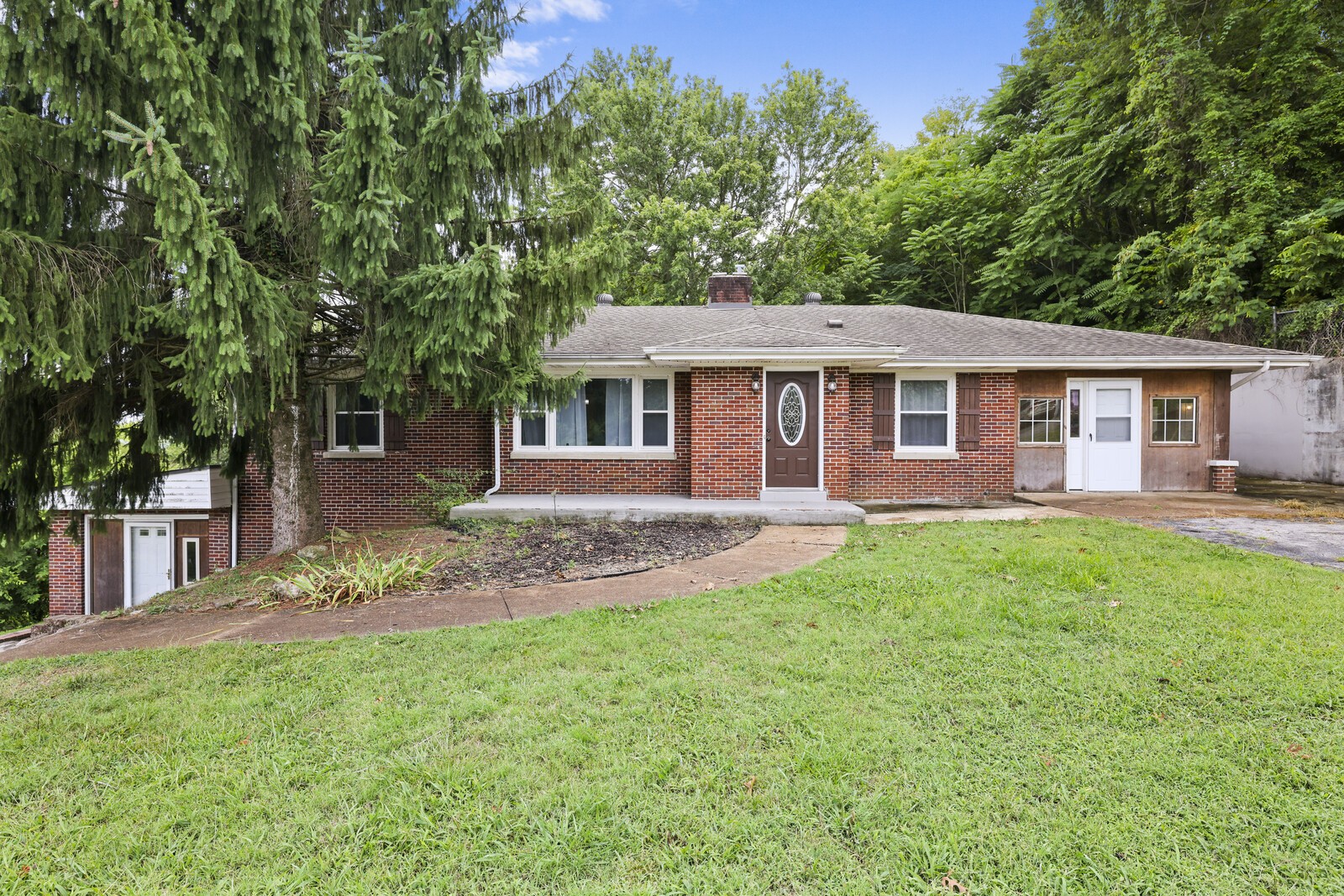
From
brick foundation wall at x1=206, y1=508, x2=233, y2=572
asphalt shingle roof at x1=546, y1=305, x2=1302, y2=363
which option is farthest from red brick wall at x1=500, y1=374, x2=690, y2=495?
brick foundation wall at x1=206, y1=508, x2=233, y2=572

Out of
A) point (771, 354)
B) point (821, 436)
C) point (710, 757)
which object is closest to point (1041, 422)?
point (821, 436)

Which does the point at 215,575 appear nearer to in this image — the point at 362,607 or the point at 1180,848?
the point at 362,607

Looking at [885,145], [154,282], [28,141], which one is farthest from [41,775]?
[885,145]

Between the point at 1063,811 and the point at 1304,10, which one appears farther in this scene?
the point at 1304,10

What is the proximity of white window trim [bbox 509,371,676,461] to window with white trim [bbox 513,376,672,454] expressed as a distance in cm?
1

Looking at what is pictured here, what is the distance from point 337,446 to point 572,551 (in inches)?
252

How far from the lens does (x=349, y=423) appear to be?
11.1 meters

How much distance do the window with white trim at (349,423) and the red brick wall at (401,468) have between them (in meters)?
0.30

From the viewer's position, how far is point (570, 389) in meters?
7.75

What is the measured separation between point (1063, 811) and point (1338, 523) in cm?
930

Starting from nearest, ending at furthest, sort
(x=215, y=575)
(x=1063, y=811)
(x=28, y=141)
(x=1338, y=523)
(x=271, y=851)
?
(x=271, y=851), (x=1063, y=811), (x=28, y=141), (x=215, y=575), (x=1338, y=523)

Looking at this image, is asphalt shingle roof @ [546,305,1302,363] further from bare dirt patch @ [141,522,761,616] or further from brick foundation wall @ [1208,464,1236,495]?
bare dirt patch @ [141,522,761,616]

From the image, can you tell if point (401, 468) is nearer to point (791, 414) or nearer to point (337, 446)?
point (337, 446)

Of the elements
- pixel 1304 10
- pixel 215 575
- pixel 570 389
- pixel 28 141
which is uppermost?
pixel 1304 10
